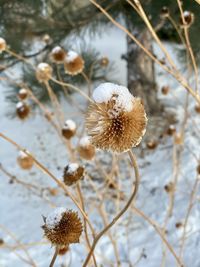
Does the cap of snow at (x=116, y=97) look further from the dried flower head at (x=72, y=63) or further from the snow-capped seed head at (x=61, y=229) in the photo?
the dried flower head at (x=72, y=63)

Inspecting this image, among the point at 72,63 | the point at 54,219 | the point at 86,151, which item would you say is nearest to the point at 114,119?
the point at 54,219

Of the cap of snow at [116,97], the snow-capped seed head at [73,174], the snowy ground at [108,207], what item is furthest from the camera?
the snowy ground at [108,207]

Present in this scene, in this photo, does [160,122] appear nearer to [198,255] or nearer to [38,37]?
[38,37]

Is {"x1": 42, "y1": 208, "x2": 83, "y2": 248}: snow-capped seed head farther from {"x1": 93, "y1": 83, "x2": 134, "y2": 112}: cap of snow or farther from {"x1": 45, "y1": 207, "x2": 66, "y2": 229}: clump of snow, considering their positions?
{"x1": 93, "y1": 83, "x2": 134, "y2": 112}: cap of snow

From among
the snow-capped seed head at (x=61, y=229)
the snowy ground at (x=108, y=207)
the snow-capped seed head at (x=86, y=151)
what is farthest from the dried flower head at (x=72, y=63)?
the snow-capped seed head at (x=61, y=229)

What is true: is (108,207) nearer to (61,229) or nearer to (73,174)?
(73,174)

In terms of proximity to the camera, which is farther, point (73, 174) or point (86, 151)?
point (86, 151)
